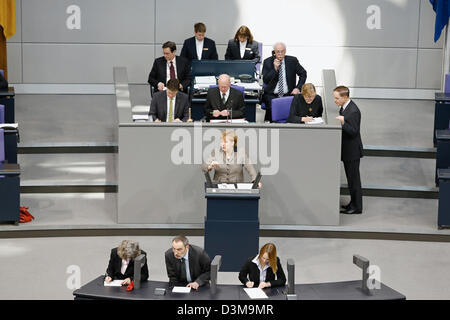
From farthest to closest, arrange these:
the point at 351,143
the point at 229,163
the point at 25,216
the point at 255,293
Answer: the point at 351,143 → the point at 25,216 → the point at 229,163 → the point at 255,293

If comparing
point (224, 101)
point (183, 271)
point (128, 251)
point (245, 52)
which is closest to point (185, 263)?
point (183, 271)

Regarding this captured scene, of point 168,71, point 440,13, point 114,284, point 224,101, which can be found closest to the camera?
point 114,284

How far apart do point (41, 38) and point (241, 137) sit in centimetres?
660

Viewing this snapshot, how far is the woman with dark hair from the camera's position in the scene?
1316cm

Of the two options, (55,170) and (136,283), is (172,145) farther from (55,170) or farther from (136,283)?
(136,283)

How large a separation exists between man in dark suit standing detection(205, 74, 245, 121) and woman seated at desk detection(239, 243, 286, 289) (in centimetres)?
376

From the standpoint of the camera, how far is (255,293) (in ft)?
23.0

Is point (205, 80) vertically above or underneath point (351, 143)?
above

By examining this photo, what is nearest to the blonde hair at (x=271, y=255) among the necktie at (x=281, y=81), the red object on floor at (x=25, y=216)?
the red object on floor at (x=25, y=216)

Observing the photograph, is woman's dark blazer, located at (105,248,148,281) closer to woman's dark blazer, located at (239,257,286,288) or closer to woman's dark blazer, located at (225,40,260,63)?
woman's dark blazer, located at (239,257,286,288)

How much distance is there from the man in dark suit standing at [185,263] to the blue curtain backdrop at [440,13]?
8.03 m

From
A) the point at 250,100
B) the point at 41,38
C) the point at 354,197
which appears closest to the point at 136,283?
the point at 354,197

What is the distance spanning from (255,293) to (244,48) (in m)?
6.80

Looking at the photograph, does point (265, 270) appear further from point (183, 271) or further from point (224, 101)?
point (224, 101)
